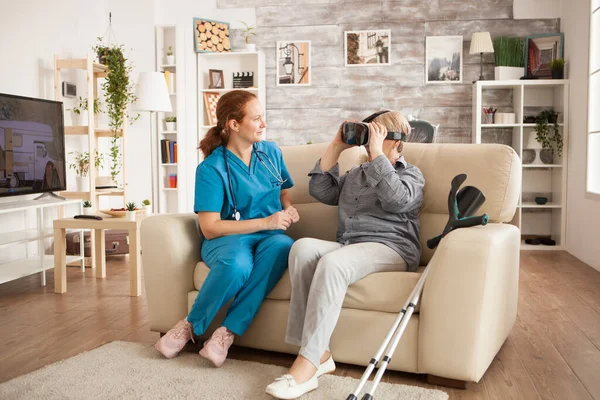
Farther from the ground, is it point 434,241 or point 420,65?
point 420,65

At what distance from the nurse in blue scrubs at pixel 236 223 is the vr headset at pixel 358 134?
1.21ft

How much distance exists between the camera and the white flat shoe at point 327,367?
214 centimetres

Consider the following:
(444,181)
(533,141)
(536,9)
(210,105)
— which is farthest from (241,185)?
(536,9)

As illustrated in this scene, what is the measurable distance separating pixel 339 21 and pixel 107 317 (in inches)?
159

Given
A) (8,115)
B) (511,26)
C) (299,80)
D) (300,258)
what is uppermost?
(511,26)

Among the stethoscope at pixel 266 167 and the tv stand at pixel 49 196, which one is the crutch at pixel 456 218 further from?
the tv stand at pixel 49 196

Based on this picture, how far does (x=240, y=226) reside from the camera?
8.00 ft

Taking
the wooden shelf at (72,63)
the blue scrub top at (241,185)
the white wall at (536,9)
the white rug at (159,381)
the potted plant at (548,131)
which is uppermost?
the white wall at (536,9)

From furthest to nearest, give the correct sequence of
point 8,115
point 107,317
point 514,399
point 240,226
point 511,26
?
point 511,26, point 8,115, point 107,317, point 240,226, point 514,399

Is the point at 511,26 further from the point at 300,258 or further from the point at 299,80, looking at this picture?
the point at 300,258

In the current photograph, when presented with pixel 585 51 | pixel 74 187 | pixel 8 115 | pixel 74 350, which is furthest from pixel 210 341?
pixel 585 51

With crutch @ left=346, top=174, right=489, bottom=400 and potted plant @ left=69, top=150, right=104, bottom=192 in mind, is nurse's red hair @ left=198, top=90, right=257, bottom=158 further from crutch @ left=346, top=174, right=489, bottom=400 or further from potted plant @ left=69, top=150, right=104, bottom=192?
potted plant @ left=69, top=150, right=104, bottom=192

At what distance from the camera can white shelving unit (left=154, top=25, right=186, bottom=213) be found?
20.1 ft

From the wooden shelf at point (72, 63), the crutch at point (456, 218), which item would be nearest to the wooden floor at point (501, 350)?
the crutch at point (456, 218)
